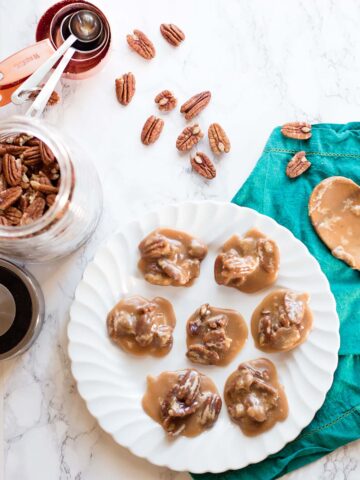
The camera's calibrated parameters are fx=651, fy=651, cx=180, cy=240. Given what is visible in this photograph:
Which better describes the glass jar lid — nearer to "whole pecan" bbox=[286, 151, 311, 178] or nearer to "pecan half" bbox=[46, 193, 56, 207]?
"pecan half" bbox=[46, 193, 56, 207]

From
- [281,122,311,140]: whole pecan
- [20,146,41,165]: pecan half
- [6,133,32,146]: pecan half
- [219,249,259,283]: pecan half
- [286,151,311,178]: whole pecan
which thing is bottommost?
[219,249,259,283]: pecan half

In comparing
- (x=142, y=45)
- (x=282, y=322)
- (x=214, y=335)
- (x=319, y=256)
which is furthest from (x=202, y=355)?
(x=142, y=45)

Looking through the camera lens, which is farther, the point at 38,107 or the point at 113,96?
the point at 113,96

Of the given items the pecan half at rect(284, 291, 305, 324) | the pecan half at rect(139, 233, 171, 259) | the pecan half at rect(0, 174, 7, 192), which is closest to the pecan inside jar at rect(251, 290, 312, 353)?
the pecan half at rect(284, 291, 305, 324)

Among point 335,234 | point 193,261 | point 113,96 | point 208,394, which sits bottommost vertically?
point 208,394

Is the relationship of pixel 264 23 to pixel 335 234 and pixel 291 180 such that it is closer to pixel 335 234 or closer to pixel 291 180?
pixel 291 180

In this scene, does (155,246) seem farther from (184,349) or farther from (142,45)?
(142,45)

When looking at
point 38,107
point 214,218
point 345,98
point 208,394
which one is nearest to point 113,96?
point 38,107

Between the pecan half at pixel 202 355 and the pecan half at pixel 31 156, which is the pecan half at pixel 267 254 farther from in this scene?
the pecan half at pixel 31 156
